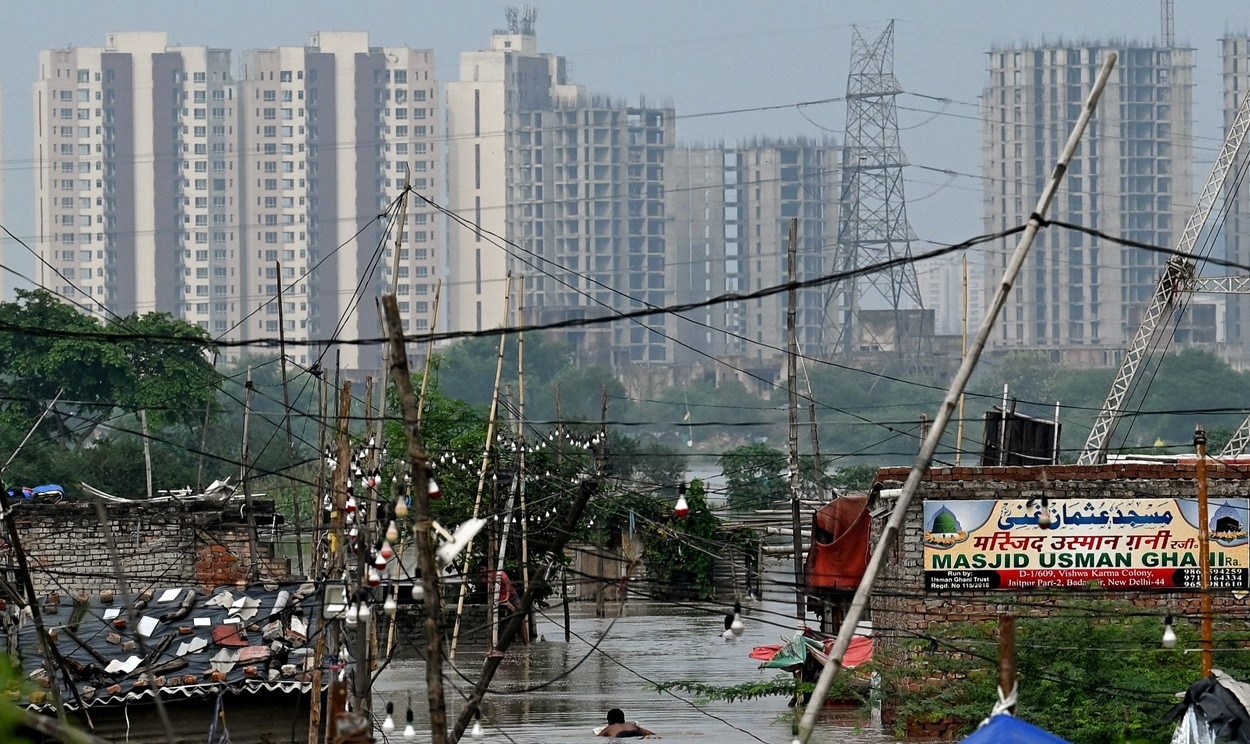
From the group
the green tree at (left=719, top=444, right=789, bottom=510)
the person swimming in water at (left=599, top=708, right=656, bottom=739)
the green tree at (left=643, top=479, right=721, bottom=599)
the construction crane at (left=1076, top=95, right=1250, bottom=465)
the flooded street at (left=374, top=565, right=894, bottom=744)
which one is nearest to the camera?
the person swimming in water at (left=599, top=708, right=656, bottom=739)

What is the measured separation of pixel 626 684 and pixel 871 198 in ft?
503

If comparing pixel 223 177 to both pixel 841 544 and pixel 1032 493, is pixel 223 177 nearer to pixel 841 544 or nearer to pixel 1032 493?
pixel 841 544

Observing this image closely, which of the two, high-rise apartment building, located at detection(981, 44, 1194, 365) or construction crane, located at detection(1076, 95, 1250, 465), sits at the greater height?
high-rise apartment building, located at detection(981, 44, 1194, 365)

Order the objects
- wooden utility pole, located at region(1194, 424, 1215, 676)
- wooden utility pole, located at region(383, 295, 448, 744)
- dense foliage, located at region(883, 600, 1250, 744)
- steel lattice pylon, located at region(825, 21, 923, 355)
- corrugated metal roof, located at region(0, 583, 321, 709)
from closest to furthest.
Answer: wooden utility pole, located at region(383, 295, 448, 744) → wooden utility pole, located at region(1194, 424, 1215, 676) → dense foliage, located at region(883, 600, 1250, 744) → corrugated metal roof, located at region(0, 583, 321, 709) → steel lattice pylon, located at region(825, 21, 923, 355)

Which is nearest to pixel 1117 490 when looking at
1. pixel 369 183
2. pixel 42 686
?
pixel 42 686

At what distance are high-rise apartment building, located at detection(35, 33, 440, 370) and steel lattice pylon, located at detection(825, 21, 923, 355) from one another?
125ft

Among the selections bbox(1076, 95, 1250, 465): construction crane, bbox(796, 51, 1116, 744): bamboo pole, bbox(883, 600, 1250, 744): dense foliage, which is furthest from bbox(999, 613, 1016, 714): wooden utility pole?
bbox(1076, 95, 1250, 465): construction crane

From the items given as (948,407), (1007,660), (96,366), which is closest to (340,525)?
(1007,660)

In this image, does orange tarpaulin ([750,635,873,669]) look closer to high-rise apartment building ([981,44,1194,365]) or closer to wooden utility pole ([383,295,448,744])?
wooden utility pole ([383,295,448,744])

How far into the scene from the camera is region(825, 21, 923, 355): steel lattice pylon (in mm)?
170125

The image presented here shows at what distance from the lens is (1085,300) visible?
18512cm

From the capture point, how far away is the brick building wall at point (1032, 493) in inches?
866

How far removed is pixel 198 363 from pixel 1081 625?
128ft

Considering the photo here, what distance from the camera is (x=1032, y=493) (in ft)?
72.6
